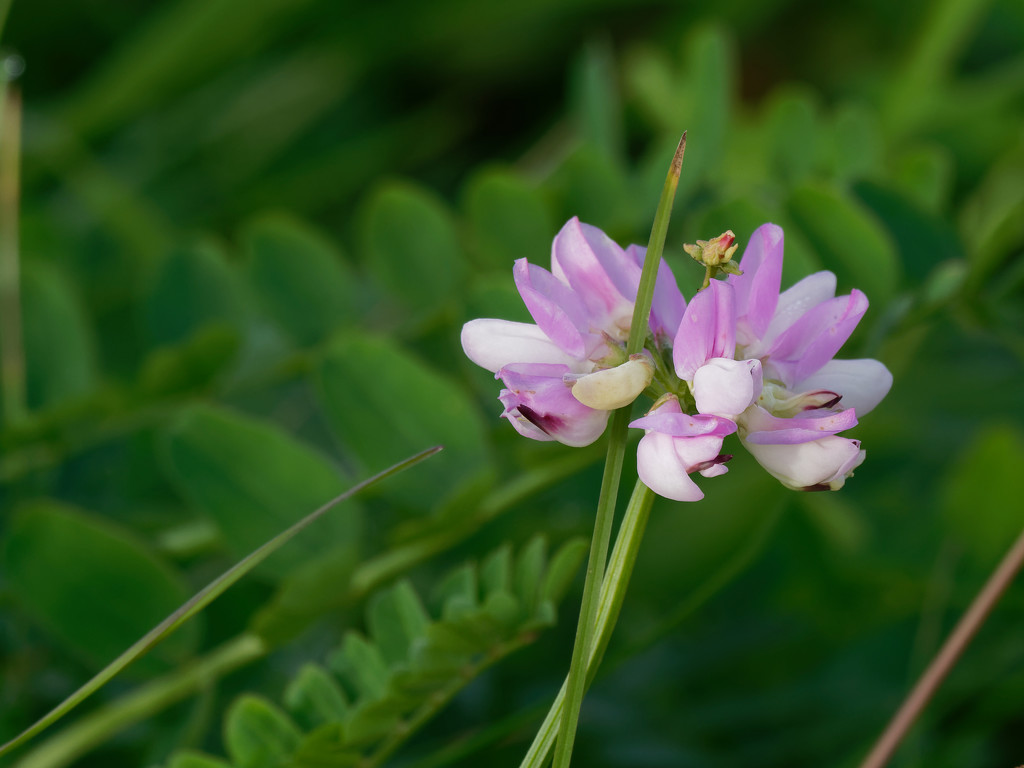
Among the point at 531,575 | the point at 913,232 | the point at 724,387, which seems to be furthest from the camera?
the point at 913,232

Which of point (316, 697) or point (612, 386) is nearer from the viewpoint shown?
point (612, 386)

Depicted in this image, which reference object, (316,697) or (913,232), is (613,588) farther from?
(913,232)

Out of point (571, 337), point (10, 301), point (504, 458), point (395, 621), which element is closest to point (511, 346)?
point (571, 337)

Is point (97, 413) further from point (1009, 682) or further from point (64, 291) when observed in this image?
point (1009, 682)

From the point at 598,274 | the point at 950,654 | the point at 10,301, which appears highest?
the point at 10,301

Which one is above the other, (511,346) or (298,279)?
(298,279)

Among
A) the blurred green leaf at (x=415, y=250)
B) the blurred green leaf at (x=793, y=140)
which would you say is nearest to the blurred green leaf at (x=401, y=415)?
the blurred green leaf at (x=415, y=250)

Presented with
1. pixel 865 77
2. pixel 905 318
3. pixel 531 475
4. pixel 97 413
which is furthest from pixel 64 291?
pixel 865 77
